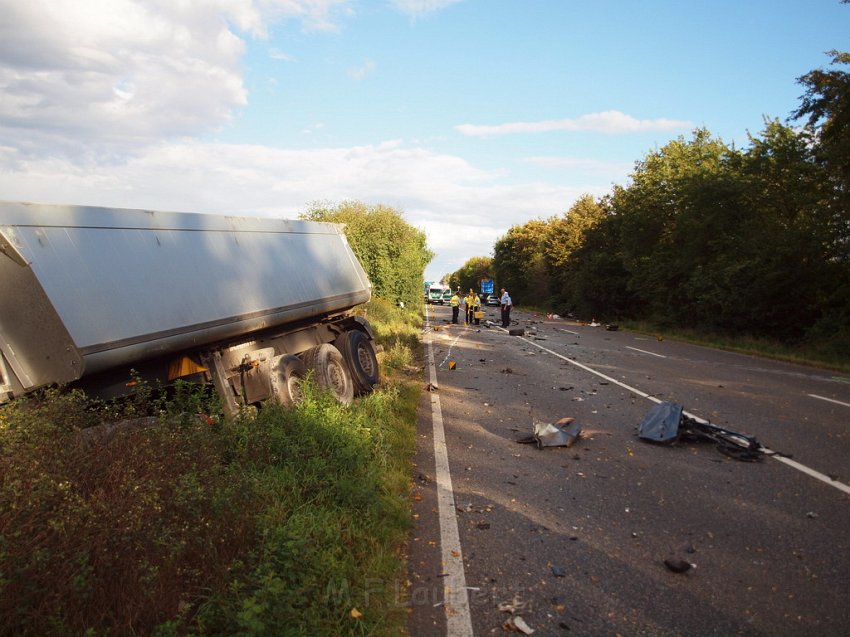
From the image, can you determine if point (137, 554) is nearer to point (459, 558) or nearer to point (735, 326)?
point (459, 558)

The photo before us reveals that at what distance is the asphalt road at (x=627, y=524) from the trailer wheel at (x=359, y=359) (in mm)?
1154

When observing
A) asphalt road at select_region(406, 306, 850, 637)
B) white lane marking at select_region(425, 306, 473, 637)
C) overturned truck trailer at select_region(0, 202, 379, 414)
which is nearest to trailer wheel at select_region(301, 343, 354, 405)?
overturned truck trailer at select_region(0, 202, 379, 414)

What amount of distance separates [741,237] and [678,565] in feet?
82.4

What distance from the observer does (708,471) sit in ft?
21.7

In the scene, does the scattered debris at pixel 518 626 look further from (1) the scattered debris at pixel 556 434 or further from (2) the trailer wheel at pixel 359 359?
(2) the trailer wheel at pixel 359 359

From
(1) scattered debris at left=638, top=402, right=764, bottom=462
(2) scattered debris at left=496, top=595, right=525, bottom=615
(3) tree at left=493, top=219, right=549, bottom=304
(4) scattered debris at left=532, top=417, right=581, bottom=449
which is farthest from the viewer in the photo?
(3) tree at left=493, top=219, right=549, bottom=304

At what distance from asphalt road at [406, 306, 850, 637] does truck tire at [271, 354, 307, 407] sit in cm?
178

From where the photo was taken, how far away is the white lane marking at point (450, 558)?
3.71 meters

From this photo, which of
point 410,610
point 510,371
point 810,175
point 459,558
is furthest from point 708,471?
point 810,175

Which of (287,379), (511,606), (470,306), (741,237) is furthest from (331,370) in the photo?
(470,306)

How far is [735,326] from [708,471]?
69.9ft

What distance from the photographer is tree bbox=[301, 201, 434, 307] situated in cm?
2759

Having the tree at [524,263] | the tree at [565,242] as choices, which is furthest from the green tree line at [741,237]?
the tree at [524,263]

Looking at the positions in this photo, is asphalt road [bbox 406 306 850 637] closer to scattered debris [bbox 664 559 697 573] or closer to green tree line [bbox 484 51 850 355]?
scattered debris [bbox 664 559 697 573]
